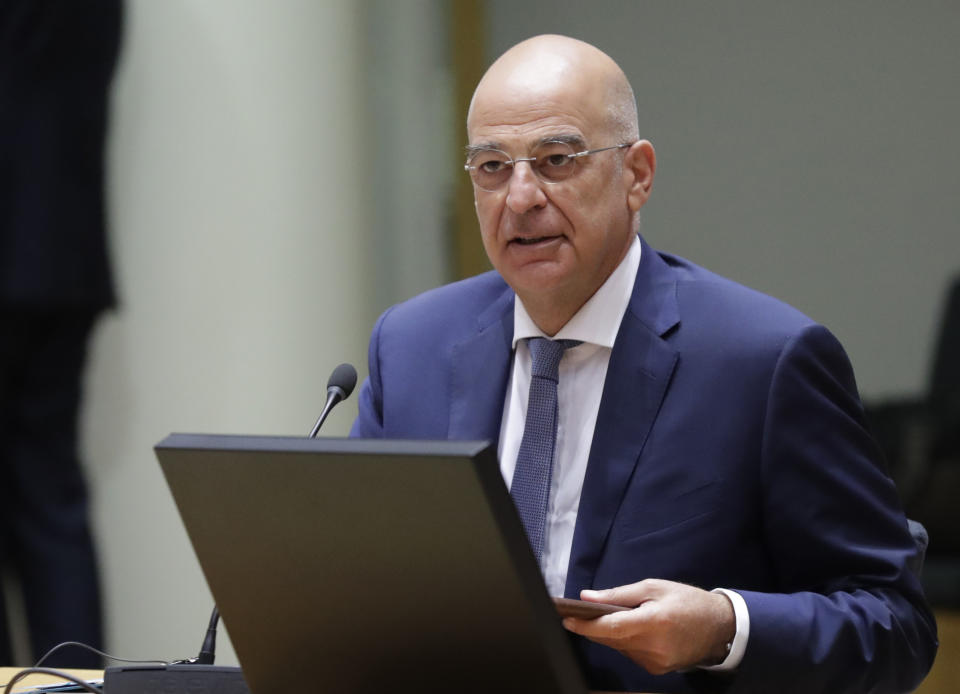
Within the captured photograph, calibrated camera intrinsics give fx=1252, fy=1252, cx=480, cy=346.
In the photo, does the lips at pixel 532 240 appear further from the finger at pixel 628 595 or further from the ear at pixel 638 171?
the finger at pixel 628 595

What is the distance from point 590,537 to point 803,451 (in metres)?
0.26

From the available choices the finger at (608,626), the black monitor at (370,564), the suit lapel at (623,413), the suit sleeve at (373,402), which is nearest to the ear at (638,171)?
the suit lapel at (623,413)

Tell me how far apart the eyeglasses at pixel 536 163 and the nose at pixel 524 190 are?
0.4 inches

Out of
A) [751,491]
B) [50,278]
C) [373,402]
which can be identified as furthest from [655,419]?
[50,278]

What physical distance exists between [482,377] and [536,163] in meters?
0.29

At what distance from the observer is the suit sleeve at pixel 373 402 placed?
1.76 meters

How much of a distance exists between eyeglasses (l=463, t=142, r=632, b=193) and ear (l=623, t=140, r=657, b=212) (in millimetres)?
56

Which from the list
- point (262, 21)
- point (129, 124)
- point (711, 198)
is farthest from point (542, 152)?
point (129, 124)

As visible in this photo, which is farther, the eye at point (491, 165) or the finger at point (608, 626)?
the eye at point (491, 165)

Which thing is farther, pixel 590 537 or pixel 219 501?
pixel 590 537

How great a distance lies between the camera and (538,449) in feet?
4.99

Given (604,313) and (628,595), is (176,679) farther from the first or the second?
(604,313)

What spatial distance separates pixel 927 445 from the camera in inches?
112

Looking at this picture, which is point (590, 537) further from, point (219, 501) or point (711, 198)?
point (711, 198)
